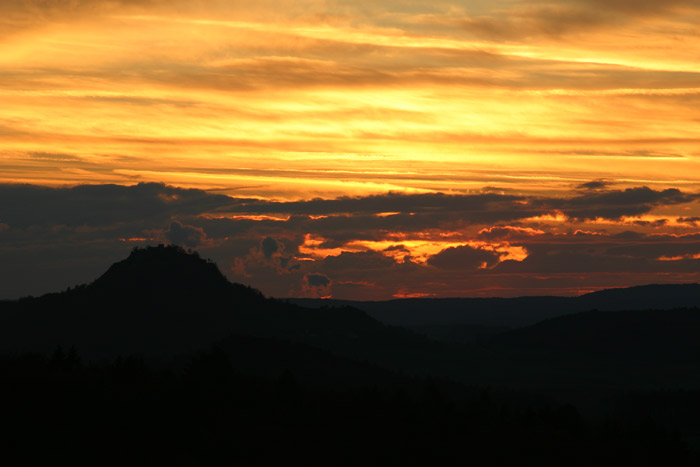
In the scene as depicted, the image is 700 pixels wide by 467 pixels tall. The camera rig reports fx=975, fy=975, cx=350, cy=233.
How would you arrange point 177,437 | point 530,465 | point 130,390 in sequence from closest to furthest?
point 177,437
point 530,465
point 130,390

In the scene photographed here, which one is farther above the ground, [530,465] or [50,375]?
[50,375]

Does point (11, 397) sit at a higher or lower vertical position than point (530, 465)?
higher

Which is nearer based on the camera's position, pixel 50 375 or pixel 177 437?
pixel 177 437

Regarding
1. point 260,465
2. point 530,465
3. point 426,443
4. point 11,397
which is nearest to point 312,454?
point 260,465

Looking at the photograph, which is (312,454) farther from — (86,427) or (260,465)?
(86,427)

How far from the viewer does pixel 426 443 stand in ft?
620

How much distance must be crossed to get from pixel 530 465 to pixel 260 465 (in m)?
53.3

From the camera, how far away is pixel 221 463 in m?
156

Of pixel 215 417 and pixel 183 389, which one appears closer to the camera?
pixel 215 417

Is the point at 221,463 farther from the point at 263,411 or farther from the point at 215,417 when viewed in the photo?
the point at 263,411

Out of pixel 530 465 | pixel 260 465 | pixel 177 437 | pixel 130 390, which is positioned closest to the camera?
pixel 260 465

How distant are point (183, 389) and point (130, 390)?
10.9m

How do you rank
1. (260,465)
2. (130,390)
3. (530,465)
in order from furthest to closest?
(130,390) → (530,465) → (260,465)

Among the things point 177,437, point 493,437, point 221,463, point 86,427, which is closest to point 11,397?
point 86,427
